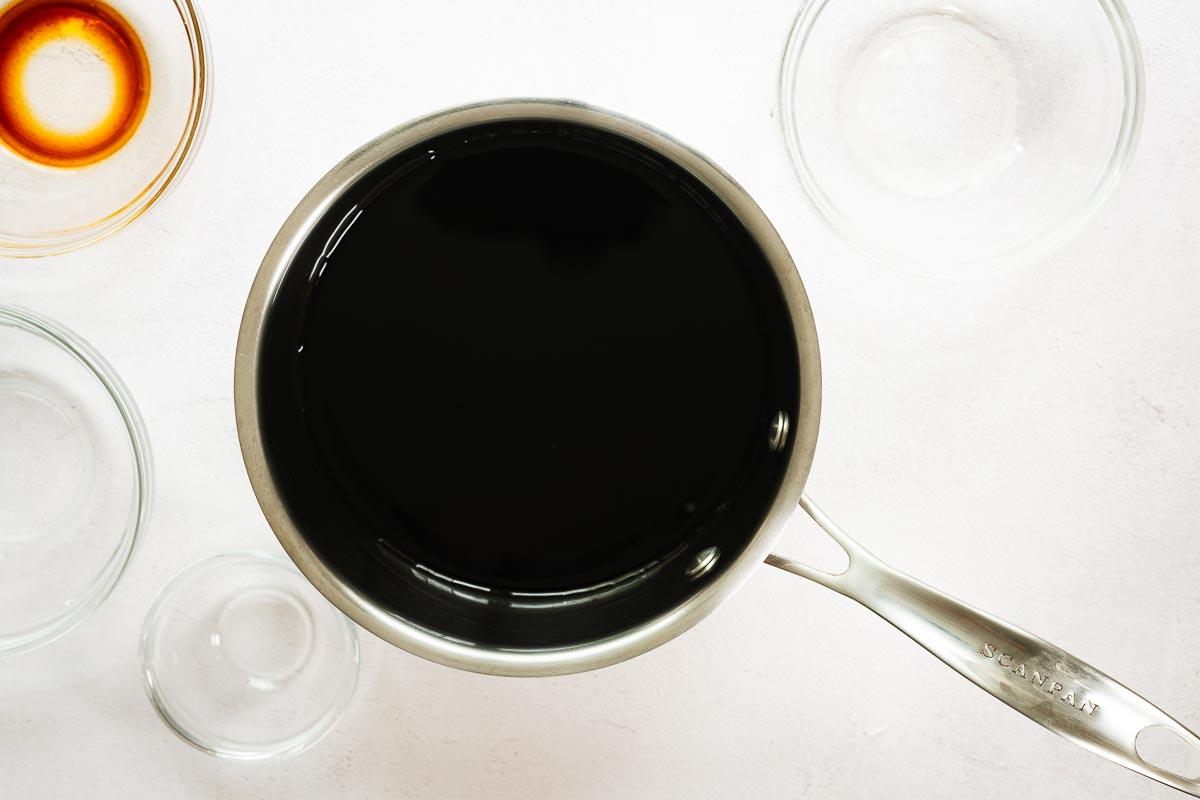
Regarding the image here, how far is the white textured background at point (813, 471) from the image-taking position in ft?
2.13

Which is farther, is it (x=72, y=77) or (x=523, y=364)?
(x=72, y=77)

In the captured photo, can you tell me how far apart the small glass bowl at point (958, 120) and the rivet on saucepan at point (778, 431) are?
240 millimetres

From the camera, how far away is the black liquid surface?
521 mm

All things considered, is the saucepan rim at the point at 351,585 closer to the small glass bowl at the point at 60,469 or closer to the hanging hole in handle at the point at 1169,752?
the small glass bowl at the point at 60,469

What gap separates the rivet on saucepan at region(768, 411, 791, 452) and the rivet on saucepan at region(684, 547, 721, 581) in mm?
66

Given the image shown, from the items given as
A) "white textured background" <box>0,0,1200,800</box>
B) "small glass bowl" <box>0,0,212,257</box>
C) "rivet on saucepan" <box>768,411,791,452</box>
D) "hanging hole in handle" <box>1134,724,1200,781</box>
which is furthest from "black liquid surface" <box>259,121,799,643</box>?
"hanging hole in handle" <box>1134,724,1200,781</box>

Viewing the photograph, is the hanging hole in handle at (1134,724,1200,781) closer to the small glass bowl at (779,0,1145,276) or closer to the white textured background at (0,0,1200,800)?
the white textured background at (0,0,1200,800)

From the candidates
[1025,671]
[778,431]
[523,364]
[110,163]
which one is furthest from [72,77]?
[1025,671]

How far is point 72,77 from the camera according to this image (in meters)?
0.68

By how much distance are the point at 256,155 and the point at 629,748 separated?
0.49 meters

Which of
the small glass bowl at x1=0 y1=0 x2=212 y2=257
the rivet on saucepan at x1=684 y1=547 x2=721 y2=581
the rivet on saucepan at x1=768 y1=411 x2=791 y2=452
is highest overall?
the small glass bowl at x1=0 y1=0 x2=212 y2=257

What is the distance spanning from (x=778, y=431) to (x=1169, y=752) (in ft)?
1.51

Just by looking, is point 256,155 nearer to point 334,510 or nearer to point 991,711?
point 334,510

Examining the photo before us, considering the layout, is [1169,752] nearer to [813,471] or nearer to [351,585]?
[813,471]
